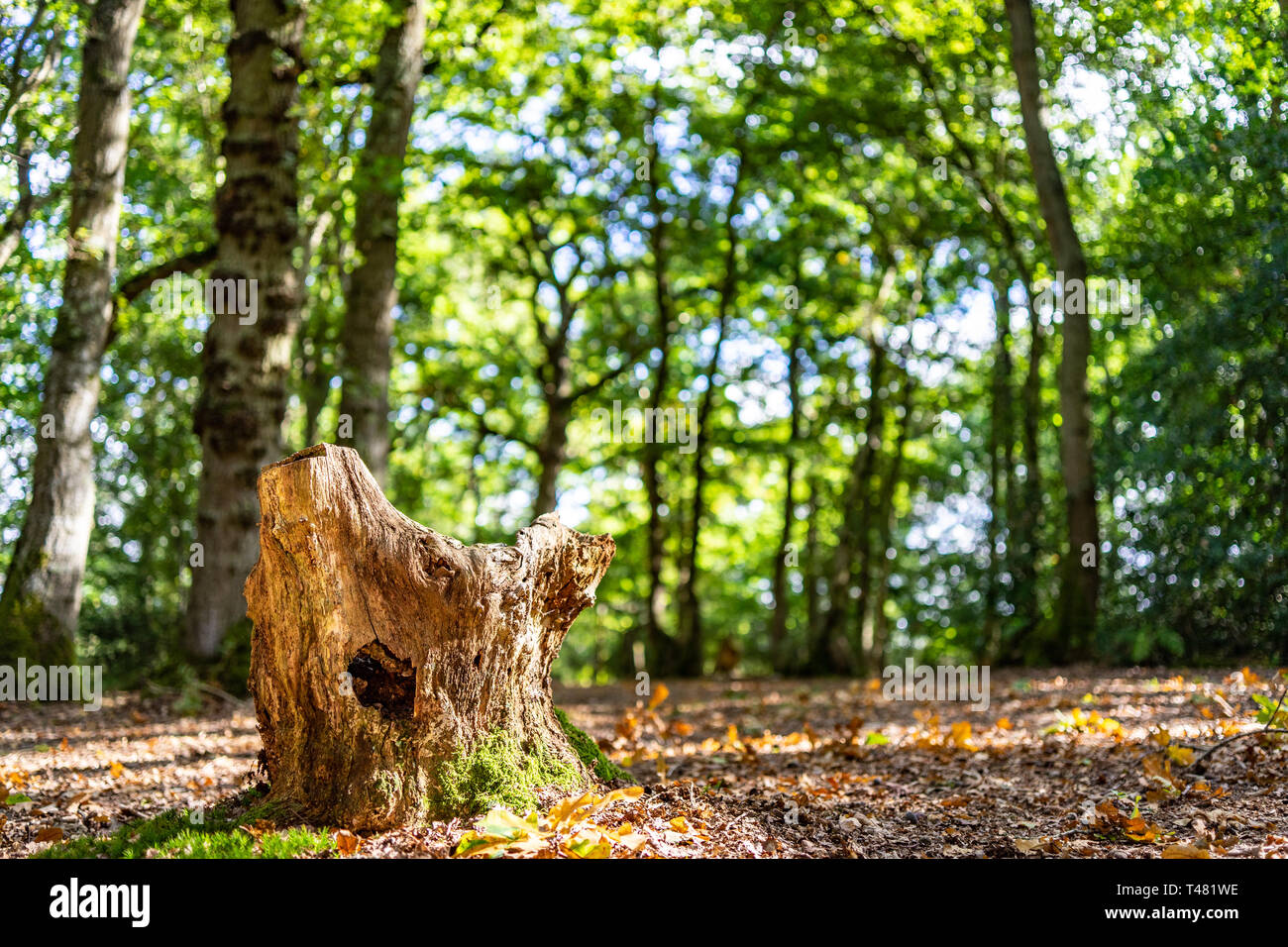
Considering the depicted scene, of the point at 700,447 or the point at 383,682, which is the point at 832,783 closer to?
the point at 383,682

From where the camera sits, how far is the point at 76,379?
9.77m

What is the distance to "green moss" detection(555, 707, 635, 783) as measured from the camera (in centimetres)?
474

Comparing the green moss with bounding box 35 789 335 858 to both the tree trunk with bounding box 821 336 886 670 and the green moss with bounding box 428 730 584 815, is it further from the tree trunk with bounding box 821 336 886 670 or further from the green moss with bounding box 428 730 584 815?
the tree trunk with bounding box 821 336 886 670

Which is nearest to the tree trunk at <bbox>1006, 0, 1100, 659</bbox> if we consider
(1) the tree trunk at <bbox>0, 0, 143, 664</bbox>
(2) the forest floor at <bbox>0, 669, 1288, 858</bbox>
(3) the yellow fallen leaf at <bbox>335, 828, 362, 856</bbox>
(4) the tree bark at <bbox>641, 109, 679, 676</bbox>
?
(2) the forest floor at <bbox>0, 669, 1288, 858</bbox>

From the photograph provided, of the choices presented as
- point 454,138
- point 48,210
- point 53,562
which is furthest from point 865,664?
point 48,210

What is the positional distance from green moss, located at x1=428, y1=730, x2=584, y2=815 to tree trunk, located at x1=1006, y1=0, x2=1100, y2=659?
35.3 ft

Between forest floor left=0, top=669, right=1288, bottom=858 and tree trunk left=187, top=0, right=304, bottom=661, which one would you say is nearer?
forest floor left=0, top=669, right=1288, bottom=858

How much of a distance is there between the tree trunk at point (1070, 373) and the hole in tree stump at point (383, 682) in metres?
11.3

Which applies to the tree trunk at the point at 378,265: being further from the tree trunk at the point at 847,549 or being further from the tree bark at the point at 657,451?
the tree trunk at the point at 847,549

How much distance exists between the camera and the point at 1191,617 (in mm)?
12125

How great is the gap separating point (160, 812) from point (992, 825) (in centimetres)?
398

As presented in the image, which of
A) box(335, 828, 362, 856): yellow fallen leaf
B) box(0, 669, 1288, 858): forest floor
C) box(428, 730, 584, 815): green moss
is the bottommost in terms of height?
box(0, 669, 1288, 858): forest floor

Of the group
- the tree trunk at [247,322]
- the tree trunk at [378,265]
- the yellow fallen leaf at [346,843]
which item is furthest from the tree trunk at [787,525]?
the yellow fallen leaf at [346,843]
